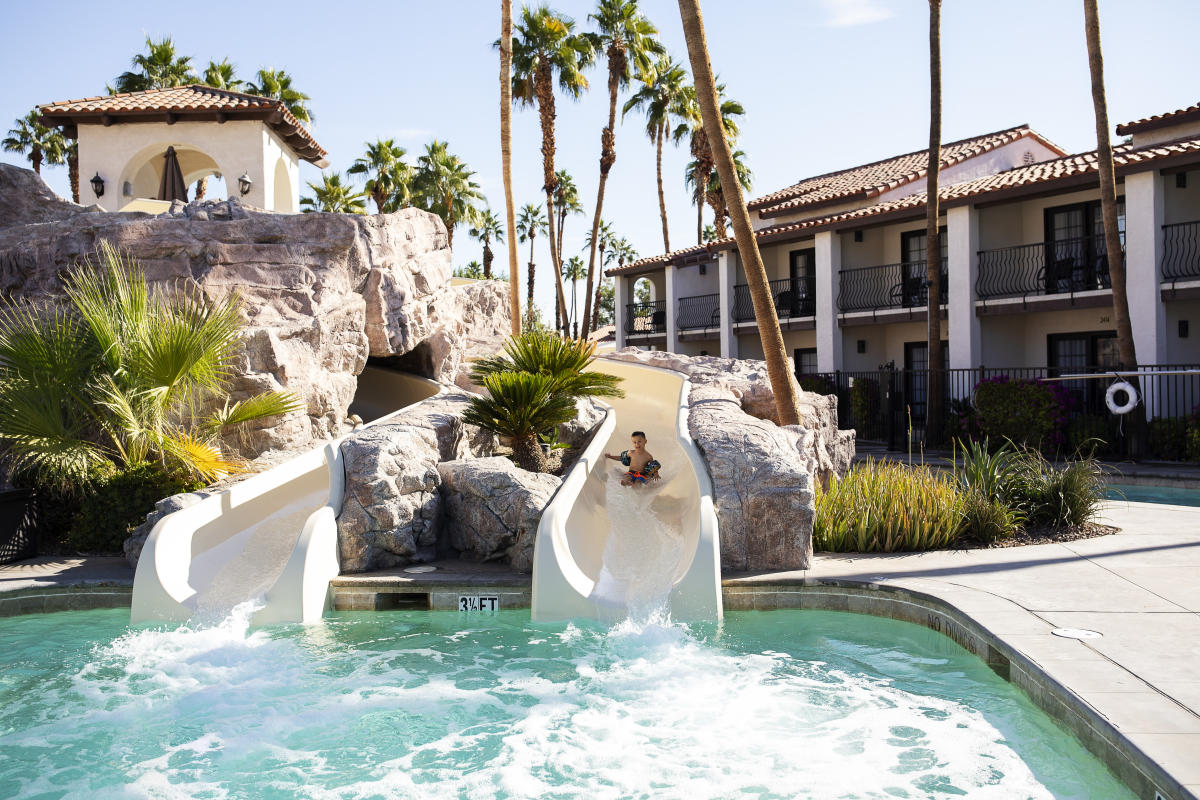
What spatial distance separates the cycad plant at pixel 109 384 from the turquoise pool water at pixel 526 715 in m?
3.04

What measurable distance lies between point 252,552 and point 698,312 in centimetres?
2530

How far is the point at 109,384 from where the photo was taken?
34.2 feet

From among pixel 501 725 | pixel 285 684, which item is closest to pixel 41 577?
pixel 285 684

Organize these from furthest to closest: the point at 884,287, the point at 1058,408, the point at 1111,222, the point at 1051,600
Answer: the point at 884,287
the point at 1058,408
the point at 1111,222
the point at 1051,600

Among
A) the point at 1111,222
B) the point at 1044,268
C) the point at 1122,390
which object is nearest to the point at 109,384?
the point at 1122,390

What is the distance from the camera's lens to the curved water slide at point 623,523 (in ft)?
25.5

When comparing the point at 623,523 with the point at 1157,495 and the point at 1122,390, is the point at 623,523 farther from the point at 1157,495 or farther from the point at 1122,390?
the point at 1122,390

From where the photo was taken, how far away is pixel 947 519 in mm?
9539

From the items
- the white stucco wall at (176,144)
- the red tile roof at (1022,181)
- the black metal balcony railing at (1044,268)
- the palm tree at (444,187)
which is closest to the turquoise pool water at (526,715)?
the red tile roof at (1022,181)

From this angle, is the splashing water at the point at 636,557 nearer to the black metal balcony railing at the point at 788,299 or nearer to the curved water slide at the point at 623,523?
the curved water slide at the point at 623,523

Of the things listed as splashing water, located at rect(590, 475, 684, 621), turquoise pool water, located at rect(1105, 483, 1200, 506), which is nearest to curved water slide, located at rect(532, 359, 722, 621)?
splashing water, located at rect(590, 475, 684, 621)

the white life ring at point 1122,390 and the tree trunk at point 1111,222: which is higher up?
the tree trunk at point 1111,222

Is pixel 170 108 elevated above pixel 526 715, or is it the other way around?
pixel 170 108

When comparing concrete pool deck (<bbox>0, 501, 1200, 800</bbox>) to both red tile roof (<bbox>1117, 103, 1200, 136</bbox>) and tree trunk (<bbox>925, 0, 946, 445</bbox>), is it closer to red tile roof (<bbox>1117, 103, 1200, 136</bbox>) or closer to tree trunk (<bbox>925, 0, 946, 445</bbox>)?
tree trunk (<bbox>925, 0, 946, 445</bbox>)
